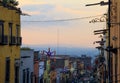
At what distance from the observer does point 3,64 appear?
3064cm

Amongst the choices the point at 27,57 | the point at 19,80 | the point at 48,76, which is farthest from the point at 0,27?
the point at 48,76

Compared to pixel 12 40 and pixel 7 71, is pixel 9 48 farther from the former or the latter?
pixel 7 71

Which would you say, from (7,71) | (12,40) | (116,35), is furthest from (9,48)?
(116,35)

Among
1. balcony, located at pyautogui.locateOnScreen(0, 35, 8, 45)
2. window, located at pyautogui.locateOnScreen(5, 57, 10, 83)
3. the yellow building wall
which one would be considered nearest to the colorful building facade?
balcony, located at pyautogui.locateOnScreen(0, 35, 8, 45)

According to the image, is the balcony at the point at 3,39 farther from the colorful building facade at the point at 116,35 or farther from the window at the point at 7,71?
the colorful building facade at the point at 116,35

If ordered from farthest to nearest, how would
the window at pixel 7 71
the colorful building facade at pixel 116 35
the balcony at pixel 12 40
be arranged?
the balcony at pixel 12 40
the window at pixel 7 71
the colorful building facade at pixel 116 35

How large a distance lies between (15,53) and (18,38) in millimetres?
1281

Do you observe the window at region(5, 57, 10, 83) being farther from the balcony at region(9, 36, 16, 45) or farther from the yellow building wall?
the balcony at region(9, 36, 16, 45)

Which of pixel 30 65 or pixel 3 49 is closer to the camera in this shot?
pixel 3 49

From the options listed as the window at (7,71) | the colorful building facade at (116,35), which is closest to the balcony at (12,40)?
the window at (7,71)

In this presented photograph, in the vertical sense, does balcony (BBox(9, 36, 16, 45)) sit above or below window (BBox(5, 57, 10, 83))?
above

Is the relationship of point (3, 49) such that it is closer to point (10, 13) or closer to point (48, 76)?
point (10, 13)

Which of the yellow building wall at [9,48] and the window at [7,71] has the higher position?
the yellow building wall at [9,48]

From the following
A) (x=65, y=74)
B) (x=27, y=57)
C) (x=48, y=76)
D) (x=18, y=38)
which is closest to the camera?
(x=18, y=38)
